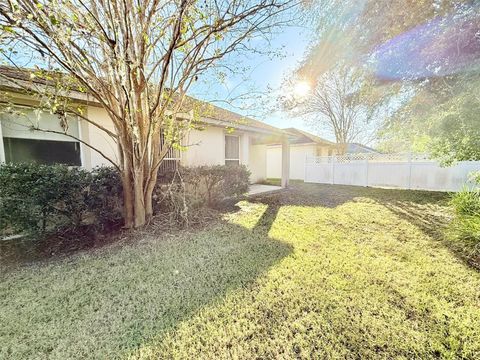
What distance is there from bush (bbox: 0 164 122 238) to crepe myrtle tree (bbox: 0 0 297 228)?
462mm

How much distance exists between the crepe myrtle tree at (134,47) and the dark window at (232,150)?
5.23 m

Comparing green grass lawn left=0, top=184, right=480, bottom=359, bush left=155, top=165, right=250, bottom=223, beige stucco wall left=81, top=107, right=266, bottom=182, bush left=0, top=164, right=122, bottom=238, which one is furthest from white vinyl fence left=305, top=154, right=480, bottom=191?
bush left=0, top=164, right=122, bottom=238

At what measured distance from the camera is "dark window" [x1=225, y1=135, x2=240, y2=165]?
10.4 m

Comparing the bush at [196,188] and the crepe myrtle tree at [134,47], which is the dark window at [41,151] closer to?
the crepe myrtle tree at [134,47]

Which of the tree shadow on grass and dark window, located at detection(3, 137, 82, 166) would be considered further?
dark window, located at detection(3, 137, 82, 166)

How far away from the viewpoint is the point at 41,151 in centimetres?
530

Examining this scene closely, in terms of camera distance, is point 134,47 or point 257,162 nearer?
point 134,47

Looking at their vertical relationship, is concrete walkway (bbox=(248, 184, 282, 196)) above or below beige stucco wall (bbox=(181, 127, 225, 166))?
below

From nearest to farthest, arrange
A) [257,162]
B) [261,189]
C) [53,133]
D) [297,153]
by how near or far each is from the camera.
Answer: [53,133] < [261,189] < [257,162] < [297,153]

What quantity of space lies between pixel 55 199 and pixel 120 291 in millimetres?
2589

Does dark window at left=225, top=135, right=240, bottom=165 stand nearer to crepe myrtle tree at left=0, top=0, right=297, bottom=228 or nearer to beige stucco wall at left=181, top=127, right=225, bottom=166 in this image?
beige stucco wall at left=181, top=127, right=225, bottom=166

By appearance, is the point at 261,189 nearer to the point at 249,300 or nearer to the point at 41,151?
the point at 41,151

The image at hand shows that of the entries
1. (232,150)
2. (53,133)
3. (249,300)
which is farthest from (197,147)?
(249,300)

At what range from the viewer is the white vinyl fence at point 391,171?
29.2ft
